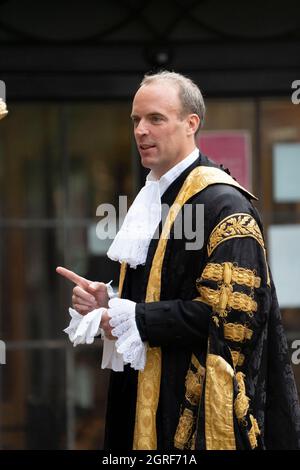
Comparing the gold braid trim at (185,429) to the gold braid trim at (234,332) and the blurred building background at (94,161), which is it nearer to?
the gold braid trim at (234,332)

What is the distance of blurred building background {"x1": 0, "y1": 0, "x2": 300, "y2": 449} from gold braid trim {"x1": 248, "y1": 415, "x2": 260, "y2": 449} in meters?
2.75

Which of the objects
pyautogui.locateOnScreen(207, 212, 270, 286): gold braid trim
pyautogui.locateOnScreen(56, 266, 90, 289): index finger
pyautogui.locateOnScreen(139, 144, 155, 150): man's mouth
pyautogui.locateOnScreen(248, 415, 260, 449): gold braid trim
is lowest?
pyautogui.locateOnScreen(248, 415, 260, 449): gold braid trim

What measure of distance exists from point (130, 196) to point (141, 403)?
106 inches

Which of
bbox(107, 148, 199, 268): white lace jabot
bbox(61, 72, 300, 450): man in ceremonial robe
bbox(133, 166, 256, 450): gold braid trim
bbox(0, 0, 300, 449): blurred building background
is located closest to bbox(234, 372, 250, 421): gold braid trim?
bbox(61, 72, 300, 450): man in ceremonial robe

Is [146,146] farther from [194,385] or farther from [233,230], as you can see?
[194,385]

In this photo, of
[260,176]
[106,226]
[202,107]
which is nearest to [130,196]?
[106,226]

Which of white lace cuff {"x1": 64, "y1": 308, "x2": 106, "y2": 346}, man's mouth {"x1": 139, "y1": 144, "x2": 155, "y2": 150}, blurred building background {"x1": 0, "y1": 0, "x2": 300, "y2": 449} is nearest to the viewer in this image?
white lace cuff {"x1": 64, "y1": 308, "x2": 106, "y2": 346}

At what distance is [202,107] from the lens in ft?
10.7

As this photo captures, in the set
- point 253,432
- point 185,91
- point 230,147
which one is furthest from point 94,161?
point 253,432

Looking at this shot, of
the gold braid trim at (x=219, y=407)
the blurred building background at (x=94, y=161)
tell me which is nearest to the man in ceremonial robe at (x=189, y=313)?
the gold braid trim at (x=219, y=407)

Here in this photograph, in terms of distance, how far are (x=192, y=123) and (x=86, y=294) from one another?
59 cm

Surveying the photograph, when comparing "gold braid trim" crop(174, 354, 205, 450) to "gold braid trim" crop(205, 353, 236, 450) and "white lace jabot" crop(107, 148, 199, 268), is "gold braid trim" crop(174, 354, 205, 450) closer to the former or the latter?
"gold braid trim" crop(205, 353, 236, 450)

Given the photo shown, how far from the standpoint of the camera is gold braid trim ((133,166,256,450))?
3100 mm

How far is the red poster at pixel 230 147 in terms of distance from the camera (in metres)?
5.77
